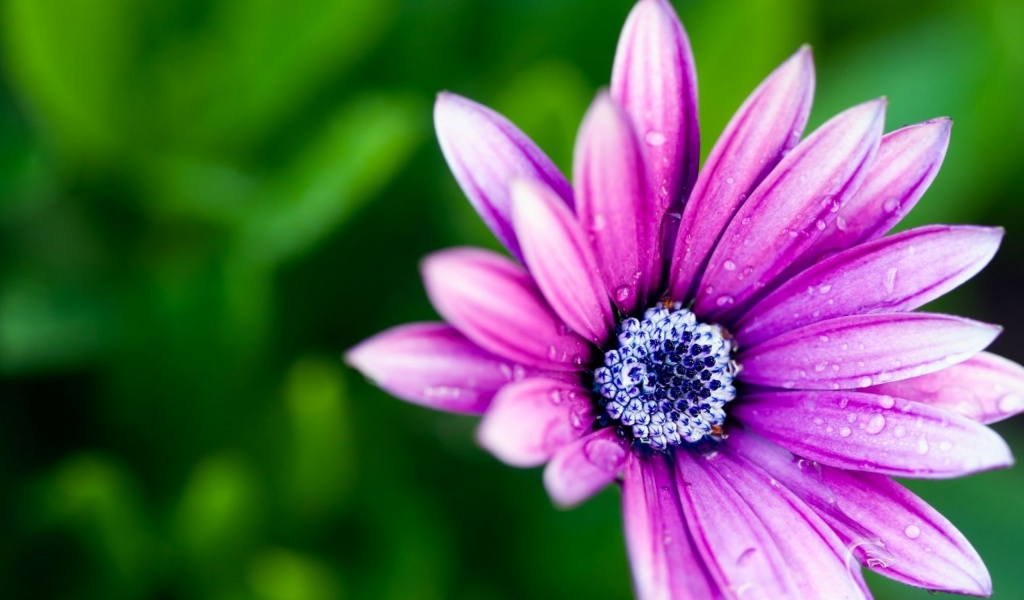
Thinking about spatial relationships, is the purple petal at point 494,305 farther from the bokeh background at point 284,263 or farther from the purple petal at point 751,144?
the bokeh background at point 284,263

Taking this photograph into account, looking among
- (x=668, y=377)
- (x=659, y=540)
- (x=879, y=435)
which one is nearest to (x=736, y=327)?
(x=668, y=377)

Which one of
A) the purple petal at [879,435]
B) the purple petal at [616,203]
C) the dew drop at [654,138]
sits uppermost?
the dew drop at [654,138]

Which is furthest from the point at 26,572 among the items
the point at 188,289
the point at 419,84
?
the point at 419,84

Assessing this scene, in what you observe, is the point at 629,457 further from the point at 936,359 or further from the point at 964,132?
the point at 964,132

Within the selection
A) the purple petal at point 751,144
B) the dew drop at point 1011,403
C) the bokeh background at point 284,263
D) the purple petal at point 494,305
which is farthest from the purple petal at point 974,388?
the bokeh background at point 284,263

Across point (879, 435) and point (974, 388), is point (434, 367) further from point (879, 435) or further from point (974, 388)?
point (974, 388)

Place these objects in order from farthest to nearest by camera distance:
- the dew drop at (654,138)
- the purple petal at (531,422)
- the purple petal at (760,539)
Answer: the dew drop at (654,138)
the purple petal at (760,539)
the purple petal at (531,422)
